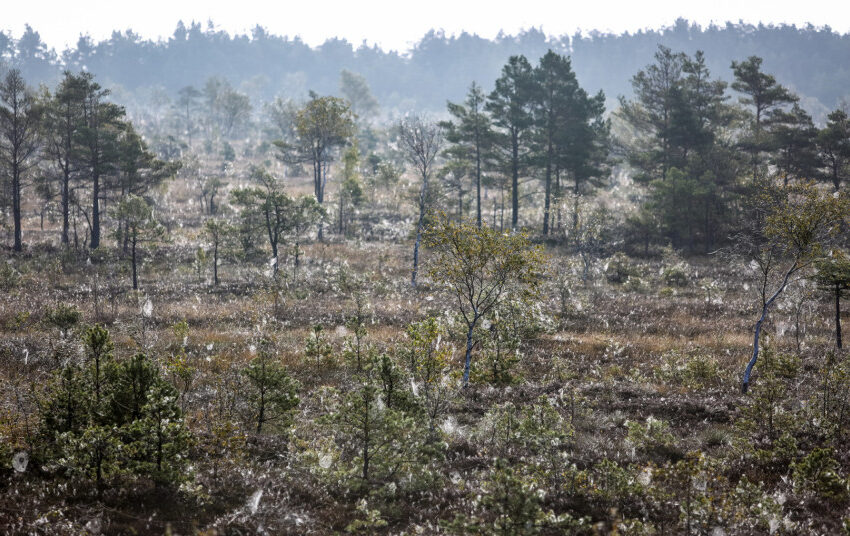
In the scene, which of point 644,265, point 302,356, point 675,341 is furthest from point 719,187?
point 302,356

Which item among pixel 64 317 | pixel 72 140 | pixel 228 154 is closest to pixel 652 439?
pixel 64 317

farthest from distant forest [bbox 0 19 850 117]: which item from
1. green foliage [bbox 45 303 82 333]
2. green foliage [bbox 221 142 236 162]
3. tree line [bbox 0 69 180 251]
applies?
green foliage [bbox 45 303 82 333]

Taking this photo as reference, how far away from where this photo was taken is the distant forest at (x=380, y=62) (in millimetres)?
A: 151250

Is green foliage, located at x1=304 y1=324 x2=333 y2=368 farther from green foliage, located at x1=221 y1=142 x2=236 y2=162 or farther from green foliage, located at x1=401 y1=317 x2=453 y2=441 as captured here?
green foliage, located at x1=221 y1=142 x2=236 y2=162

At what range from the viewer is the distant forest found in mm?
151250

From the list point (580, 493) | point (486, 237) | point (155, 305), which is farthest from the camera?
point (155, 305)

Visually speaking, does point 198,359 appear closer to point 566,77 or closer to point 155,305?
point 155,305

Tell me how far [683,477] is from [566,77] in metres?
37.5

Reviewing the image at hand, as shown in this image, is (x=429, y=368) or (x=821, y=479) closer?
(x=821, y=479)

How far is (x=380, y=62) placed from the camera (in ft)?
619

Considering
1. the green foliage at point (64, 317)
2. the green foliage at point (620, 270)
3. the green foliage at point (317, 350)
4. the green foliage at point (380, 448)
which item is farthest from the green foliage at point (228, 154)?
the green foliage at point (380, 448)

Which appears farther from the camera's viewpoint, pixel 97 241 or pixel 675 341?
pixel 97 241

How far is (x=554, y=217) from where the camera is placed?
4250 cm

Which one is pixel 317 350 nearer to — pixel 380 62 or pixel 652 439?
pixel 652 439
